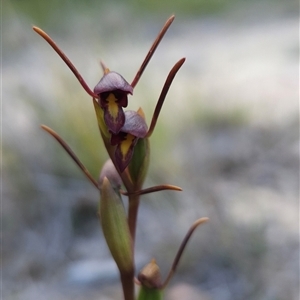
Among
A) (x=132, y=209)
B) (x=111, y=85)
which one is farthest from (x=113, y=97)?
(x=132, y=209)

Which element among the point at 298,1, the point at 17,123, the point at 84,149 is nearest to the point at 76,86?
the point at 84,149

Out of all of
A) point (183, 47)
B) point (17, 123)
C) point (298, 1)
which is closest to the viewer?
point (17, 123)

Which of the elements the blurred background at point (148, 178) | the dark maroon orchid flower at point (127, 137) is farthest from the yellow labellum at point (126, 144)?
the blurred background at point (148, 178)

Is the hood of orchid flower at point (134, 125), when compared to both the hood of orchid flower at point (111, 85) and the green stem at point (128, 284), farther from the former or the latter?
the green stem at point (128, 284)

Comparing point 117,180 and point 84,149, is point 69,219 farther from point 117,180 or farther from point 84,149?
point 117,180

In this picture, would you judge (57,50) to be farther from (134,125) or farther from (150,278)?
(150,278)

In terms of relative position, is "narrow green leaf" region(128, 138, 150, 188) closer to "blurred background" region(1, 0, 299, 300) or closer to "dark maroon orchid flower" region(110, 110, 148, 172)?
"dark maroon orchid flower" region(110, 110, 148, 172)

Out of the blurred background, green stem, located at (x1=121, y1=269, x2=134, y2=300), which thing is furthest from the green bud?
the blurred background
